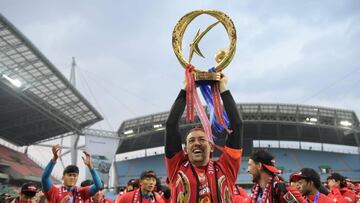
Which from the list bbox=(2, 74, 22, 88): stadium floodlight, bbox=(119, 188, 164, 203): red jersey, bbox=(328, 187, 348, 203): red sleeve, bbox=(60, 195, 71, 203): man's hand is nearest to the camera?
bbox=(60, 195, 71, 203): man's hand

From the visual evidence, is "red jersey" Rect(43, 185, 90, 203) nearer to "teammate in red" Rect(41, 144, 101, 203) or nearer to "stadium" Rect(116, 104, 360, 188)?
"teammate in red" Rect(41, 144, 101, 203)

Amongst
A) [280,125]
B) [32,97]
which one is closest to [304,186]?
[32,97]

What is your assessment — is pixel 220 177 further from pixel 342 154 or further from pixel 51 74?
pixel 342 154

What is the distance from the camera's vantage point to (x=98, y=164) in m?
29.6

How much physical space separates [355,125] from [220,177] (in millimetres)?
34057

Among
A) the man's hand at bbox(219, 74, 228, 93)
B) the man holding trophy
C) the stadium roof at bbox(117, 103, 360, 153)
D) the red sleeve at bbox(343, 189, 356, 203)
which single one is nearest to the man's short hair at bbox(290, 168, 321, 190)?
the red sleeve at bbox(343, 189, 356, 203)

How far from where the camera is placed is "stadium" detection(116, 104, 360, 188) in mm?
33531

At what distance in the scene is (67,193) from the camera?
6.03 m

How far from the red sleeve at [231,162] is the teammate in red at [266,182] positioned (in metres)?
0.94

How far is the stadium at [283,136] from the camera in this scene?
110 feet

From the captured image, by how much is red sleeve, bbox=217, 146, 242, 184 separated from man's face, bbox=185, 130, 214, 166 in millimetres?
140

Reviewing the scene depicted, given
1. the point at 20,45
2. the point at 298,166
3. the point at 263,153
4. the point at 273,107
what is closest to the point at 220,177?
the point at 263,153

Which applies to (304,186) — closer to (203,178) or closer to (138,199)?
(203,178)

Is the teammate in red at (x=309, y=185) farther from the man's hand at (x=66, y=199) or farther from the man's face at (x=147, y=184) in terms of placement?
the man's hand at (x=66, y=199)
